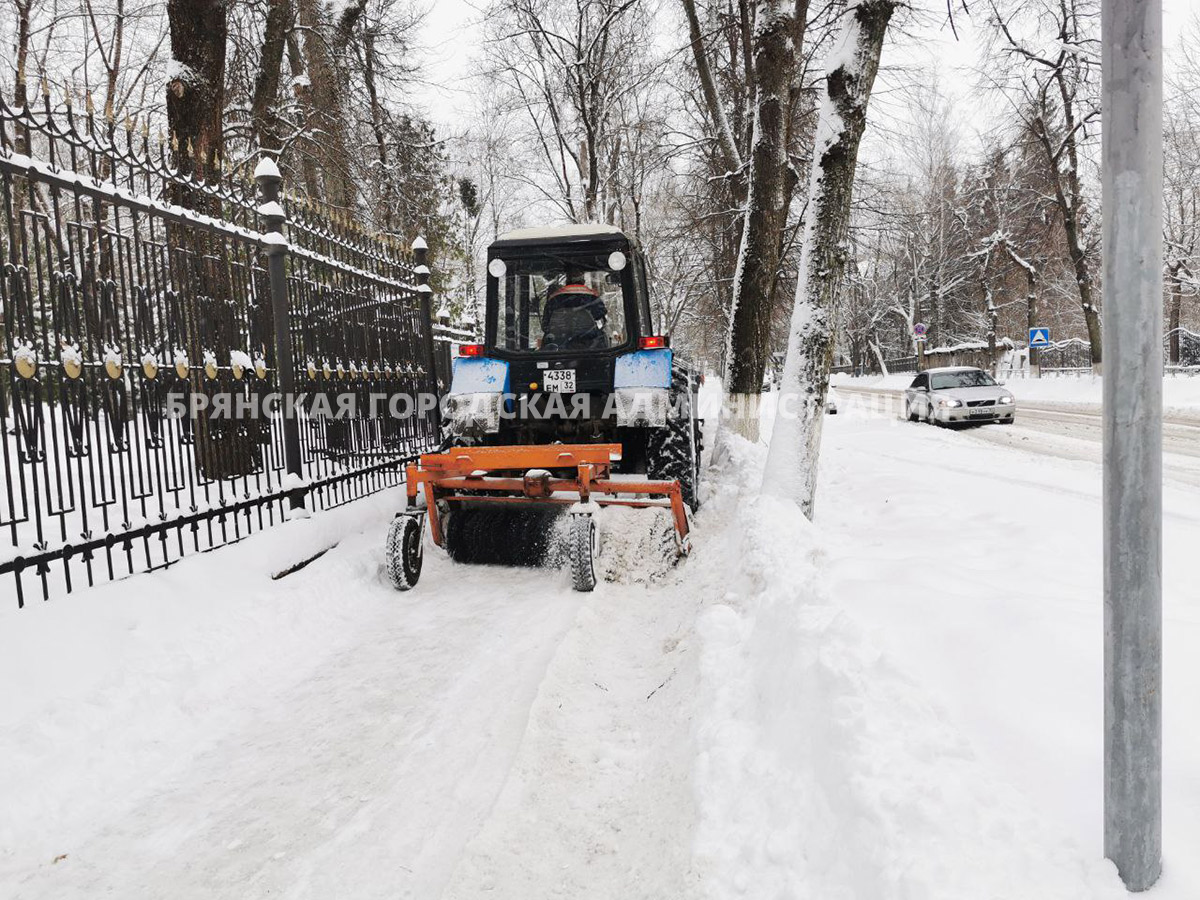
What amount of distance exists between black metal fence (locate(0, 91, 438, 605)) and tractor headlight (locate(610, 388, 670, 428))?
2.64m

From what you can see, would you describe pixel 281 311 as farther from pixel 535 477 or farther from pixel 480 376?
pixel 535 477

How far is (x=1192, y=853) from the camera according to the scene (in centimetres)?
166

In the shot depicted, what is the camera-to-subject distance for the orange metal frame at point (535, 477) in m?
5.43

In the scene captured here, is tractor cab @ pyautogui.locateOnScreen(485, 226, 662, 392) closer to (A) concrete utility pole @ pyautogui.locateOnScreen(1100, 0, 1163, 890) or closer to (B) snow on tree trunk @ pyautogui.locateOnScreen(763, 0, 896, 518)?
(B) snow on tree trunk @ pyautogui.locateOnScreen(763, 0, 896, 518)

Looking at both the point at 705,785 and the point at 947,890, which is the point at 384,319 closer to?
the point at 705,785

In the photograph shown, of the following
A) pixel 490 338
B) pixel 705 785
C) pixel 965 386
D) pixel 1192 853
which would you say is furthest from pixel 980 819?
pixel 965 386

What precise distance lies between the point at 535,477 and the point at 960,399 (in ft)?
46.8

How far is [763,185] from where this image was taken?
9438 millimetres

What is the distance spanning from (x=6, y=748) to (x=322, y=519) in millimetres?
2872

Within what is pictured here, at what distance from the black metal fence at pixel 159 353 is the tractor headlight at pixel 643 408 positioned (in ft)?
8.65

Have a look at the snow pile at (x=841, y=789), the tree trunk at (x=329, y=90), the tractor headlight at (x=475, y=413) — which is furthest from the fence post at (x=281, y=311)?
the tree trunk at (x=329, y=90)

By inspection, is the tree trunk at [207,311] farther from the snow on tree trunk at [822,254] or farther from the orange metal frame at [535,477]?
the snow on tree trunk at [822,254]

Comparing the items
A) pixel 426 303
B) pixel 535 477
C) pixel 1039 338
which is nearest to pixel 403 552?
pixel 535 477

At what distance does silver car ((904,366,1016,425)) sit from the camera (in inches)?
645
